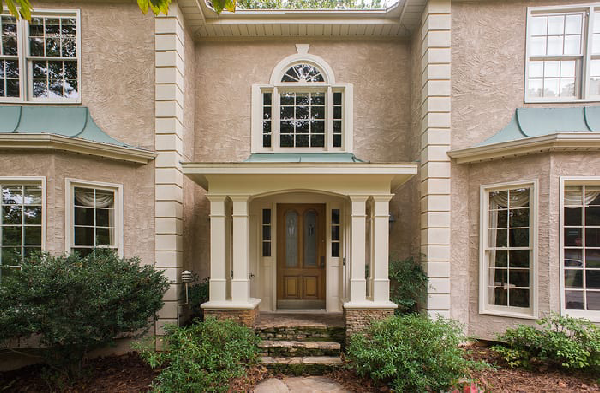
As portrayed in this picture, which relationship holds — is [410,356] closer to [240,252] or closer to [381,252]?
[381,252]

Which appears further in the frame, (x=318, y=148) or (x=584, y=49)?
(x=318, y=148)

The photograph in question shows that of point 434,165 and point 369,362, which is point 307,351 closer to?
point 369,362

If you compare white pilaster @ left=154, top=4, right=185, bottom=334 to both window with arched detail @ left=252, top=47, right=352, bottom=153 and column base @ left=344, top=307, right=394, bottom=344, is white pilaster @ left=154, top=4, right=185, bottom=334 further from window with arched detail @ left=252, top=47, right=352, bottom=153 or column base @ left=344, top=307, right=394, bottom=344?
column base @ left=344, top=307, right=394, bottom=344

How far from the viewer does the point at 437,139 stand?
248 inches

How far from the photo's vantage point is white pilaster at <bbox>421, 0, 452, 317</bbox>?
6.16m

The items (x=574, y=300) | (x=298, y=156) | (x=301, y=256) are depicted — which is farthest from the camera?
(x=301, y=256)

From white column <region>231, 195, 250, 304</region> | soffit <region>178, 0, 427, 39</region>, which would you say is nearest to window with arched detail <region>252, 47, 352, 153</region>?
soffit <region>178, 0, 427, 39</region>

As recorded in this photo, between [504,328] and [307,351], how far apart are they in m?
3.60

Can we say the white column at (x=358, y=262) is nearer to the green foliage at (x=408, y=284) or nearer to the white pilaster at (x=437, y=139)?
the green foliage at (x=408, y=284)

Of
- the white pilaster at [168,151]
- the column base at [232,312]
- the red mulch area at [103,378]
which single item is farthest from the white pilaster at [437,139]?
the red mulch area at [103,378]

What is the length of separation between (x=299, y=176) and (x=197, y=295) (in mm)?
3145

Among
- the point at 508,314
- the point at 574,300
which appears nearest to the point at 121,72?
the point at 508,314

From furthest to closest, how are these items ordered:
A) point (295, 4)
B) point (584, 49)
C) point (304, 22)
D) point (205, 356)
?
point (295, 4), point (304, 22), point (584, 49), point (205, 356)

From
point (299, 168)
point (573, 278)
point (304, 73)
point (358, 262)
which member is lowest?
point (573, 278)
